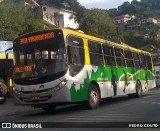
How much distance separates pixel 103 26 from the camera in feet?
239

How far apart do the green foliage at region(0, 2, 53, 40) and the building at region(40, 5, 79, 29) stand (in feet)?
111

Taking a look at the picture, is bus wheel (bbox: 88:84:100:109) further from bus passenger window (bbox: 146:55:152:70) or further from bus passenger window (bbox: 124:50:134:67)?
bus passenger window (bbox: 146:55:152:70)

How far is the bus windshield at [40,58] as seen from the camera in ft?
46.2

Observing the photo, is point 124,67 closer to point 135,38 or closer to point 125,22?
point 135,38

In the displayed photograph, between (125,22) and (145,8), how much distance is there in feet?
88.9

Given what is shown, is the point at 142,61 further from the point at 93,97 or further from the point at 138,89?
the point at 93,97

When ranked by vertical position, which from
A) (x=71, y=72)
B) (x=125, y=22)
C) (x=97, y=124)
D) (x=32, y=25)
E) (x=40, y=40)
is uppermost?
(x=125, y=22)

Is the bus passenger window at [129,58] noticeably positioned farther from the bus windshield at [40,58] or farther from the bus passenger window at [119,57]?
the bus windshield at [40,58]

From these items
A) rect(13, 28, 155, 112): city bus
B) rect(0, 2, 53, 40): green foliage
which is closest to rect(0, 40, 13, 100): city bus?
rect(13, 28, 155, 112): city bus

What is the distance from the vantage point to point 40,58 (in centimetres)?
1443

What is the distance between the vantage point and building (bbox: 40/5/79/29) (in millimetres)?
88562

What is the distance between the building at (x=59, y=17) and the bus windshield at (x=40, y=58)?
72209 mm

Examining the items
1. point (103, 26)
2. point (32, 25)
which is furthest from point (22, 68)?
point (103, 26)

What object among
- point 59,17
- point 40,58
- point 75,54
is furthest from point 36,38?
point 59,17
